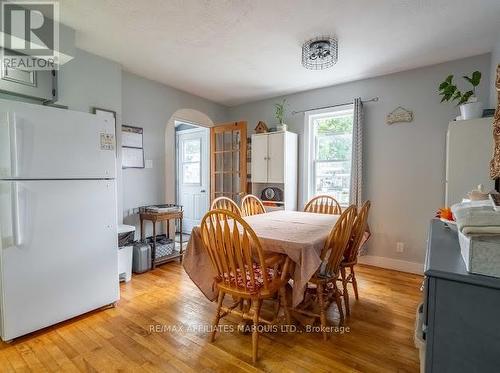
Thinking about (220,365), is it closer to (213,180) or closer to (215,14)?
(215,14)

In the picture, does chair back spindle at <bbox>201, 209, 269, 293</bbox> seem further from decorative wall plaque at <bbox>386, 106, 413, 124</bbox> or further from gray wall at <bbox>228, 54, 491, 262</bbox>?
decorative wall plaque at <bbox>386, 106, 413, 124</bbox>

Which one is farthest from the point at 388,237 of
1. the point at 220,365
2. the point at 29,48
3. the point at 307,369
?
the point at 29,48

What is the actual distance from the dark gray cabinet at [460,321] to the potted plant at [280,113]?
3.28 meters

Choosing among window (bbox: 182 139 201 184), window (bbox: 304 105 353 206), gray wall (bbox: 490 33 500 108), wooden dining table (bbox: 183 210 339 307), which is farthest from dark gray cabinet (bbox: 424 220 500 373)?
window (bbox: 182 139 201 184)

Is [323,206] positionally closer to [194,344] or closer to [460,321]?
[194,344]

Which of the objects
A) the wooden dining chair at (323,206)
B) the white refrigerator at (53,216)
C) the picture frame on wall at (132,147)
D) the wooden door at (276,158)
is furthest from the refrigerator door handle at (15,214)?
the wooden door at (276,158)

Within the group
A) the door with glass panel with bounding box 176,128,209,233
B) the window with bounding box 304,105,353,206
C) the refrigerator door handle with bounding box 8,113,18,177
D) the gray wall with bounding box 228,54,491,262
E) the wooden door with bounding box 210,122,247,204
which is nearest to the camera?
the refrigerator door handle with bounding box 8,113,18,177

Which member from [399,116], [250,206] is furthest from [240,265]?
[399,116]

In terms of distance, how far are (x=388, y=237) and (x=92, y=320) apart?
10.9ft

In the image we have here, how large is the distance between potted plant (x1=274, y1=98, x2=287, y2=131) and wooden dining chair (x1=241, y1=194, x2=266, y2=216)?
4.12ft

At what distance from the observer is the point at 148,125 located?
3.55m

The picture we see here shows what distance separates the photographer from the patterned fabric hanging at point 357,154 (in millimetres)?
3410

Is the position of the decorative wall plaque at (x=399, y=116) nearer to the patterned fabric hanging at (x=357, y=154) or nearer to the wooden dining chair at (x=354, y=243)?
the patterned fabric hanging at (x=357, y=154)

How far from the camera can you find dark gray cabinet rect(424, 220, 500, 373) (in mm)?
713
